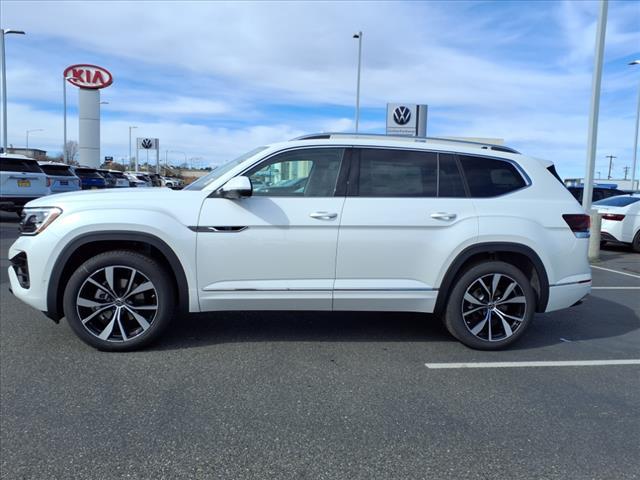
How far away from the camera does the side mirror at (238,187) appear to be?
13.2ft

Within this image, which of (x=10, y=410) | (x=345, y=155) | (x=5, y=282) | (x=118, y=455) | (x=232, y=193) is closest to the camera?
(x=118, y=455)

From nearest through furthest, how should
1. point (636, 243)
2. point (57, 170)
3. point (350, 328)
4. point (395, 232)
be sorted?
1. point (395, 232)
2. point (350, 328)
3. point (636, 243)
4. point (57, 170)

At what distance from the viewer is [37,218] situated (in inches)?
167

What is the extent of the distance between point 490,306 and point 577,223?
1.09m

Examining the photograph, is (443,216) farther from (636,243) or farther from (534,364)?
(636,243)

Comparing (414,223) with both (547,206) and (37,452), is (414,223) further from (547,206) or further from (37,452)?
(37,452)

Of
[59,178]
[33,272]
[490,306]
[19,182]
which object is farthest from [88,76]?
[490,306]

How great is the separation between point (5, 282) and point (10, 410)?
14.3 feet

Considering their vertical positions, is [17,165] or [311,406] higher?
[17,165]

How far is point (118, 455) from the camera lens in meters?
2.81

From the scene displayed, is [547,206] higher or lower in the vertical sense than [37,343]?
higher

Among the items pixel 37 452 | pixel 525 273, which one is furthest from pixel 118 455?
pixel 525 273

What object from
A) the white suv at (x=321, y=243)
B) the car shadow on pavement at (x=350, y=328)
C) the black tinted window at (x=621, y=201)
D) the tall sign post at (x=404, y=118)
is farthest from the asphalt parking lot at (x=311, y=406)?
the tall sign post at (x=404, y=118)

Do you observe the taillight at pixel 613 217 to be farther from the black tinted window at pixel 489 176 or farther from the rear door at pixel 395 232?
the rear door at pixel 395 232
